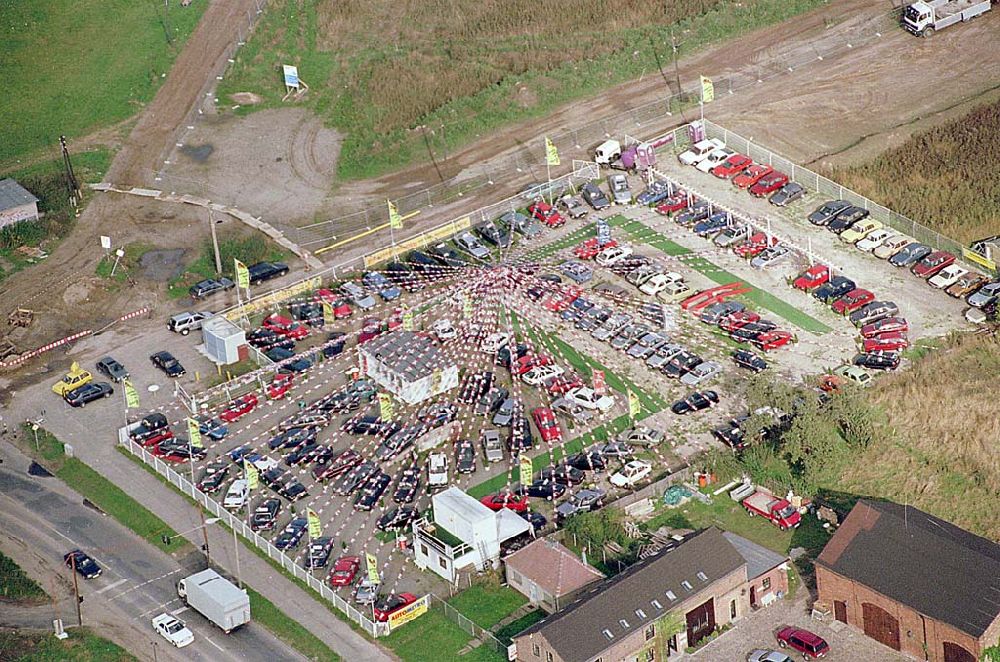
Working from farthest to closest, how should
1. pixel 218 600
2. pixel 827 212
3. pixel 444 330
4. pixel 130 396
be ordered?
pixel 827 212, pixel 444 330, pixel 130 396, pixel 218 600

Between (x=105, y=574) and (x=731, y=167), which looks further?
(x=731, y=167)

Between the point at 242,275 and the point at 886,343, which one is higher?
the point at 242,275

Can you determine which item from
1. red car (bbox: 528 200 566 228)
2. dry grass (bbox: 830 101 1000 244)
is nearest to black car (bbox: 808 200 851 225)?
dry grass (bbox: 830 101 1000 244)

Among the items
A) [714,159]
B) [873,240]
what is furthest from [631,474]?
[714,159]

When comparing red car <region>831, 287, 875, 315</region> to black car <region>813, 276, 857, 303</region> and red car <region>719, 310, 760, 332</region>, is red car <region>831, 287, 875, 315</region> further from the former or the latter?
red car <region>719, 310, 760, 332</region>

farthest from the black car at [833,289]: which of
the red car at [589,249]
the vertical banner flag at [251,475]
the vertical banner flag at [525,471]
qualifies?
the vertical banner flag at [251,475]

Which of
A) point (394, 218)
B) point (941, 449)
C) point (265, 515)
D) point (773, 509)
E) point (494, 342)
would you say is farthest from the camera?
point (394, 218)

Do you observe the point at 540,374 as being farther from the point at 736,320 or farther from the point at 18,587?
the point at 18,587
